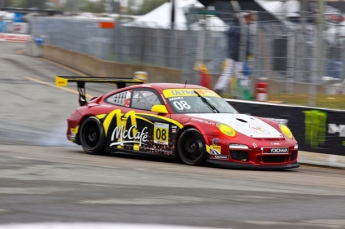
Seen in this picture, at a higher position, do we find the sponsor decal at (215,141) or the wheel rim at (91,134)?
the sponsor decal at (215,141)

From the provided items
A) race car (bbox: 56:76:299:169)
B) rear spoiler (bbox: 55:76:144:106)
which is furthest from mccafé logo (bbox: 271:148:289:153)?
rear spoiler (bbox: 55:76:144:106)

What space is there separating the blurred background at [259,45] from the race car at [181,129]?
255cm

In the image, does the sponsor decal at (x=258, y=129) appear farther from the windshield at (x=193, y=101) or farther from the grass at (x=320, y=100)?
the grass at (x=320, y=100)

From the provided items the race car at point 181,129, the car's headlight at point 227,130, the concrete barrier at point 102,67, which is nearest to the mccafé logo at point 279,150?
the race car at point 181,129

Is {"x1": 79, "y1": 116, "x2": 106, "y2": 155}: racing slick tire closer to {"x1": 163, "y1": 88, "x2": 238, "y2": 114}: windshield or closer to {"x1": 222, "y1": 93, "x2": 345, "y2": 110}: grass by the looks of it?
{"x1": 163, "y1": 88, "x2": 238, "y2": 114}: windshield

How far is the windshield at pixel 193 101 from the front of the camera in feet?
38.2

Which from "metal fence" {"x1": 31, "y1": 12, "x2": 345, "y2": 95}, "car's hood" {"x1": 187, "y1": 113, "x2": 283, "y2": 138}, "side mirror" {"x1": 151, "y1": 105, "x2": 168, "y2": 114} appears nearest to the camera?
"car's hood" {"x1": 187, "y1": 113, "x2": 283, "y2": 138}

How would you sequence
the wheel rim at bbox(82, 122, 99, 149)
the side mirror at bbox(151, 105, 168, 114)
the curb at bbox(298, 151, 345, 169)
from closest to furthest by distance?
the side mirror at bbox(151, 105, 168, 114) → the curb at bbox(298, 151, 345, 169) → the wheel rim at bbox(82, 122, 99, 149)

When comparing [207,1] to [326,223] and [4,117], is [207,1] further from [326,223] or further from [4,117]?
[326,223]

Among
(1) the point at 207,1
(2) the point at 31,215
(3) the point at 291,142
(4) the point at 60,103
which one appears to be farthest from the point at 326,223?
(1) the point at 207,1

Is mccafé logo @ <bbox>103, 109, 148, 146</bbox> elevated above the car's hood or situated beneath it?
situated beneath

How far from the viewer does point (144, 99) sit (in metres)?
12.1

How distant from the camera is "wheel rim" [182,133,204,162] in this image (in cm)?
1096

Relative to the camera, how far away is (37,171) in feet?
30.6
